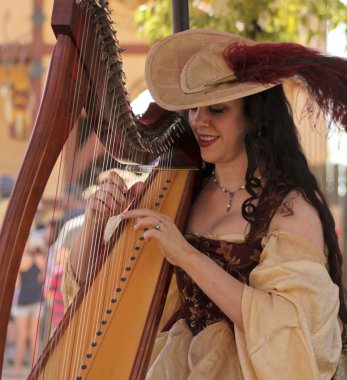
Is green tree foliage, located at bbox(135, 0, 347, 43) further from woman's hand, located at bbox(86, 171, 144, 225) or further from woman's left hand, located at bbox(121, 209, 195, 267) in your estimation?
woman's left hand, located at bbox(121, 209, 195, 267)

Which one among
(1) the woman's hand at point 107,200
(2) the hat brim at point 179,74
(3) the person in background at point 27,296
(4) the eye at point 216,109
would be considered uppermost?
(2) the hat brim at point 179,74

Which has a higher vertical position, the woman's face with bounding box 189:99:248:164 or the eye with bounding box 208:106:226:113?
the eye with bounding box 208:106:226:113

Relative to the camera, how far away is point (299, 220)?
2809mm

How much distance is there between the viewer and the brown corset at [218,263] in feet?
9.43

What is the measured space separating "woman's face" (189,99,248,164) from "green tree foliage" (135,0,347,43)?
6.65 feet

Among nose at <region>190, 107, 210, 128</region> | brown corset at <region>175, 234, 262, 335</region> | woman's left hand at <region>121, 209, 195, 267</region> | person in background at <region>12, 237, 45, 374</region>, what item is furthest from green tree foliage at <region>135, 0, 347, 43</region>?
person in background at <region>12, 237, 45, 374</region>

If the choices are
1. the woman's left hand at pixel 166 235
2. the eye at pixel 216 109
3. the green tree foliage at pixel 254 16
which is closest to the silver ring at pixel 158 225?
the woman's left hand at pixel 166 235

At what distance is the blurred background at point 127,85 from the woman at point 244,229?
0.42ft

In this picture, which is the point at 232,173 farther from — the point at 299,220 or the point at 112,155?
the point at 112,155

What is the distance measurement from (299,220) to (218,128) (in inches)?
13.7

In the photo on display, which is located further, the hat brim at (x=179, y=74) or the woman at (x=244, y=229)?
the hat brim at (x=179, y=74)

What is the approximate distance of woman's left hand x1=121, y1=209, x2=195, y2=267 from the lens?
8.83ft

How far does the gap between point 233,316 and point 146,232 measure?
1.00 ft

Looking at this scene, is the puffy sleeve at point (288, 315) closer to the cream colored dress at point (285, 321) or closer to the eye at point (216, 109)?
the cream colored dress at point (285, 321)
